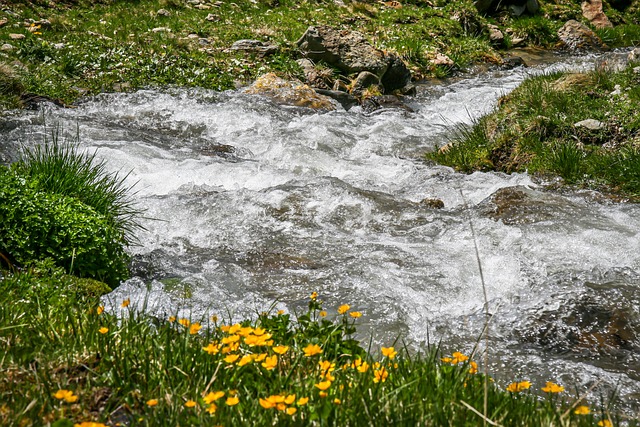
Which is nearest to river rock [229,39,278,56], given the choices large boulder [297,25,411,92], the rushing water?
large boulder [297,25,411,92]

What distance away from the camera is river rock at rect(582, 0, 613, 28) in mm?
22625

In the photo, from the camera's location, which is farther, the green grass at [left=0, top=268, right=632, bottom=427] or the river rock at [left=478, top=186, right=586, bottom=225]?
the river rock at [left=478, top=186, right=586, bottom=225]

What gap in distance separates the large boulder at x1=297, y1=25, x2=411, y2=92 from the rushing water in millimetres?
3313

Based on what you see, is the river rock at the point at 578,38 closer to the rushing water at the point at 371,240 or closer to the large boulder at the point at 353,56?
the large boulder at the point at 353,56

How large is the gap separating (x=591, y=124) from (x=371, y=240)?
4.15m

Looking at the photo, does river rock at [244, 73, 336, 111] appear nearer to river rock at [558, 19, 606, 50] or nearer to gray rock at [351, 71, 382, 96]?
gray rock at [351, 71, 382, 96]

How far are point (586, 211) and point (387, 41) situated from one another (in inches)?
464

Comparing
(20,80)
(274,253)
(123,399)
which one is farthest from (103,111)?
(123,399)

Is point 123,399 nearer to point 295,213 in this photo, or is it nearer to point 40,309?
point 40,309

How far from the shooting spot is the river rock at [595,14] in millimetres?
22625

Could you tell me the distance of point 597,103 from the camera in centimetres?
893

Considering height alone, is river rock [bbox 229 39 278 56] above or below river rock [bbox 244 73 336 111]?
above

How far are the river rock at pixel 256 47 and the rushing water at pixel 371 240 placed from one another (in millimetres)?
4111

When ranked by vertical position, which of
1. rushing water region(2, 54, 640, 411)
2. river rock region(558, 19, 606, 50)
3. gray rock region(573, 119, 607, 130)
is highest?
river rock region(558, 19, 606, 50)
